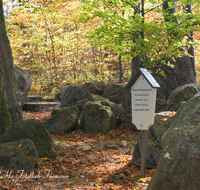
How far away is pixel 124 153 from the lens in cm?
595

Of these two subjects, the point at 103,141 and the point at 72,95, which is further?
the point at 72,95

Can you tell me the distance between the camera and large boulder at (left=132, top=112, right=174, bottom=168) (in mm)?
4324

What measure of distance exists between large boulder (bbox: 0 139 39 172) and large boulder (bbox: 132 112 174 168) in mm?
2242

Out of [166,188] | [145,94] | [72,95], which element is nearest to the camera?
[166,188]

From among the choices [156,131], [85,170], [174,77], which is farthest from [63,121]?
[174,77]

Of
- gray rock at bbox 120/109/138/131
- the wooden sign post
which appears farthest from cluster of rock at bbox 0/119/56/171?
gray rock at bbox 120/109/138/131

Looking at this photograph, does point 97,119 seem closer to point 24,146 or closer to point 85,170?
point 85,170

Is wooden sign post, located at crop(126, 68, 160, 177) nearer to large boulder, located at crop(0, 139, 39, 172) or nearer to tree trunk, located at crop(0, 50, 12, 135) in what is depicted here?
large boulder, located at crop(0, 139, 39, 172)

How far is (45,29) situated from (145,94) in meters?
Answer: 13.8

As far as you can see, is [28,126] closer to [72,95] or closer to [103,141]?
[103,141]

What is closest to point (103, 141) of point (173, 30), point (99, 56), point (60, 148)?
point (60, 148)

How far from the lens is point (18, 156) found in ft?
13.2

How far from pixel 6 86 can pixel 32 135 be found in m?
1.72

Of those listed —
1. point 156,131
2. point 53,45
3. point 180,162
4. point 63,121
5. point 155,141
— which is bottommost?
point 63,121
